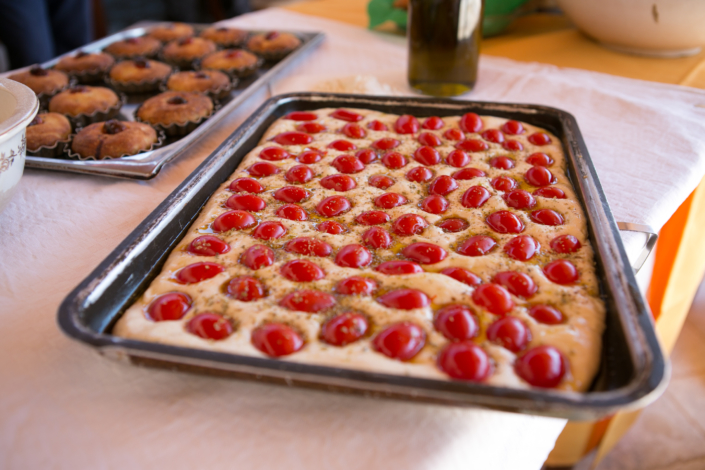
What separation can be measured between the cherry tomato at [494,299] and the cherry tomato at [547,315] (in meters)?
0.03

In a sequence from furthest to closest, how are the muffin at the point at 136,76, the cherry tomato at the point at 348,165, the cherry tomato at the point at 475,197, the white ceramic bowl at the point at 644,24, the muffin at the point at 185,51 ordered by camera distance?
the muffin at the point at 185,51, the muffin at the point at 136,76, the white ceramic bowl at the point at 644,24, the cherry tomato at the point at 348,165, the cherry tomato at the point at 475,197

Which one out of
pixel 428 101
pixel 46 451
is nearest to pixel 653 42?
pixel 428 101

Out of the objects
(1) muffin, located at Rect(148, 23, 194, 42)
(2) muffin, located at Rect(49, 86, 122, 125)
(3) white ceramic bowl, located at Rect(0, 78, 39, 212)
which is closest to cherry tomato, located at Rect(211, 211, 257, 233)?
(3) white ceramic bowl, located at Rect(0, 78, 39, 212)

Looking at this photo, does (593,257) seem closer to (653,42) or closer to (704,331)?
(653,42)

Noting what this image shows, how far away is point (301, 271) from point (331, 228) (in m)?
0.14

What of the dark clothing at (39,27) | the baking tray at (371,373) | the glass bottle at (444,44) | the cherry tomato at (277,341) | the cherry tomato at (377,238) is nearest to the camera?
the baking tray at (371,373)

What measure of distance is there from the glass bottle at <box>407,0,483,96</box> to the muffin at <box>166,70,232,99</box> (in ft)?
1.89

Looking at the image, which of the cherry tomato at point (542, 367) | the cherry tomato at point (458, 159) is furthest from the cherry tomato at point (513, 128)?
the cherry tomato at point (542, 367)

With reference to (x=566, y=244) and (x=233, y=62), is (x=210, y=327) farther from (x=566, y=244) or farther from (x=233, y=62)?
(x=233, y=62)

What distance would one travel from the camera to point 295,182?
41.6 inches

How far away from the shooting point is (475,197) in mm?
972

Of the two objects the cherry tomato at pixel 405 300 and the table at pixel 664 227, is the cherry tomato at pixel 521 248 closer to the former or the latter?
the cherry tomato at pixel 405 300

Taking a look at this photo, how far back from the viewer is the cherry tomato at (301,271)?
2.56ft

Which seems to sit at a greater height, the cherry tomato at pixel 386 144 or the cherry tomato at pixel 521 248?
the cherry tomato at pixel 386 144
